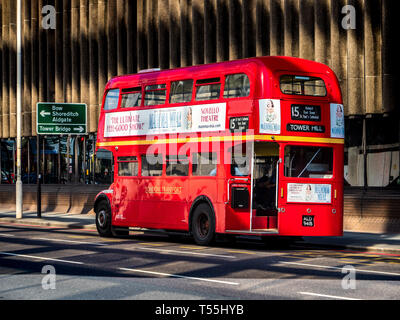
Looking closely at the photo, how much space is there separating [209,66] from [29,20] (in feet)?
80.5

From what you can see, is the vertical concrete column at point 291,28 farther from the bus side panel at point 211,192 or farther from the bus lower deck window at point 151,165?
the bus side panel at point 211,192

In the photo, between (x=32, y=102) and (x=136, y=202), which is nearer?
(x=136, y=202)

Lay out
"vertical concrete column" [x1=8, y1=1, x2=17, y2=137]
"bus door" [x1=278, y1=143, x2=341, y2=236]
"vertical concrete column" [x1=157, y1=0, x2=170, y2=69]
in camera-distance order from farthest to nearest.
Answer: "vertical concrete column" [x1=8, y1=1, x2=17, y2=137]
"vertical concrete column" [x1=157, y1=0, x2=170, y2=69]
"bus door" [x1=278, y1=143, x2=341, y2=236]

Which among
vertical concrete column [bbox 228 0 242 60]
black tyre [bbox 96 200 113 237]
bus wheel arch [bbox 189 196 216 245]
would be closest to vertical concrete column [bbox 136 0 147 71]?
vertical concrete column [bbox 228 0 242 60]

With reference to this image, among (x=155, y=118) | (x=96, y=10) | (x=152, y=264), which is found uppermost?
(x=96, y=10)

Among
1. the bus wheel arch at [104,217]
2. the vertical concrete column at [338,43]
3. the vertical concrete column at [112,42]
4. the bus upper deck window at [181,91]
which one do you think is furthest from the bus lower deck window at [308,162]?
the vertical concrete column at [112,42]

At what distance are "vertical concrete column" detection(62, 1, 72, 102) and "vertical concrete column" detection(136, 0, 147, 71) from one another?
556 centimetres

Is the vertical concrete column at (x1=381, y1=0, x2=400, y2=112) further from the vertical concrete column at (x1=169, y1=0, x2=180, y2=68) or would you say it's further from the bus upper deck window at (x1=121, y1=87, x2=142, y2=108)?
the vertical concrete column at (x1=169, y1=0, x2=180, y2=68)

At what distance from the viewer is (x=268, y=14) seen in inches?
1148

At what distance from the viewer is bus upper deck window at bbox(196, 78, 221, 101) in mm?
19219

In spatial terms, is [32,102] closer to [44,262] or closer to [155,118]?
[155,118]

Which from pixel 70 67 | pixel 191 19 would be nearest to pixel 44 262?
pixel 191 19
